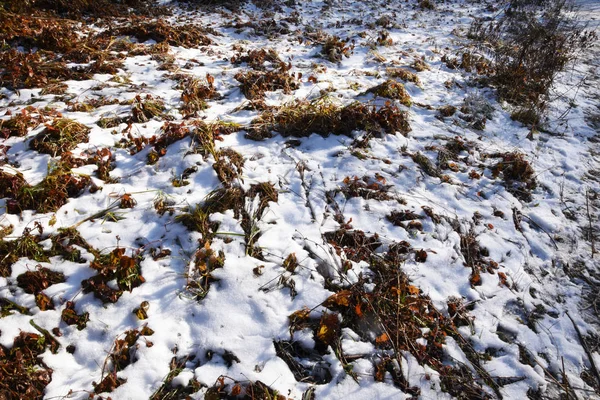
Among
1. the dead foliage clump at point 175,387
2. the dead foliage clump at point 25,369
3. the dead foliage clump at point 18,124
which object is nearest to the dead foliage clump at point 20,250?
the dead foliage clump at point 25,369

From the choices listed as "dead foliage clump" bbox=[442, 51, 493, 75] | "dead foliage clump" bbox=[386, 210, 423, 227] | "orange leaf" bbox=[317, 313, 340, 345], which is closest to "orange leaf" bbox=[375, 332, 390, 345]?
"orange leaf" bbox=[317, 313, 340, 345]

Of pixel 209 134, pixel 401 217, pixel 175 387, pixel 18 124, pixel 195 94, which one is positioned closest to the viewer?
pixel 175 387

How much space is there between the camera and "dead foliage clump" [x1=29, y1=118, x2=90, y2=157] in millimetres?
3896

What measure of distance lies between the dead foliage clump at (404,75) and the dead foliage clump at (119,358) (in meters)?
6.58

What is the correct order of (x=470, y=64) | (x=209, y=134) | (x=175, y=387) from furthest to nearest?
(x=470, y=64) → (x=209, y=134) → (x=175, y=387)

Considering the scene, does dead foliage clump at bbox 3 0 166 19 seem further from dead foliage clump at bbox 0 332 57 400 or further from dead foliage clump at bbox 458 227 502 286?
dead foliage clump at bbox 458 227 502 286

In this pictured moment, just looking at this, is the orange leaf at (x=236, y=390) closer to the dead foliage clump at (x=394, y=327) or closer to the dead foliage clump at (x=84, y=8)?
the dead foliage clump at (x=394, y=327)

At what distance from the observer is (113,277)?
A: 114 inches

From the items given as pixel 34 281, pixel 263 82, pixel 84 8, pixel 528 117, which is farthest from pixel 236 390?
pixel 84 8

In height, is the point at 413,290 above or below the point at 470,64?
below

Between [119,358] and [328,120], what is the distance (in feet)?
13.1

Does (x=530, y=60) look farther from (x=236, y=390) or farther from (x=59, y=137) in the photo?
(x=59, y=137)

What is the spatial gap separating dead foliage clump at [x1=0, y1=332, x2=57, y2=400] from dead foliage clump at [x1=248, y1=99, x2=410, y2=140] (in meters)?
3.42

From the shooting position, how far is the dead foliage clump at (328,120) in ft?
16.2
